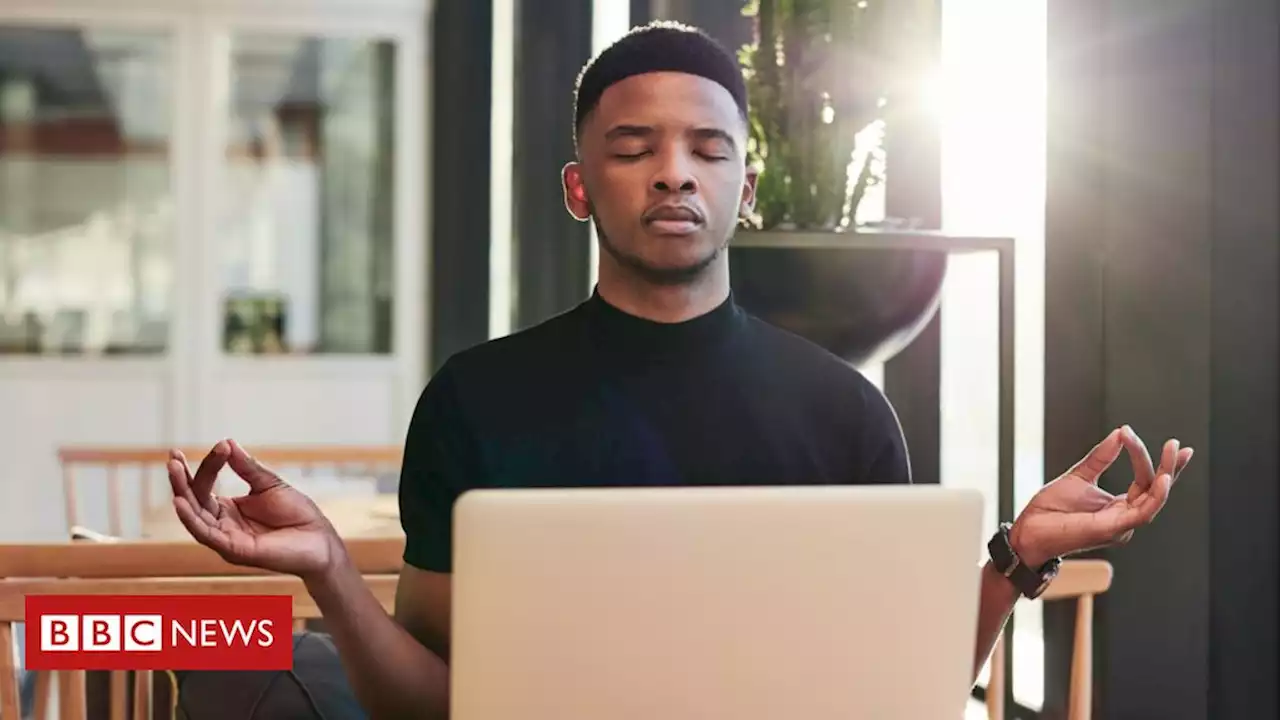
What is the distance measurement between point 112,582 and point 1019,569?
28.6 inches

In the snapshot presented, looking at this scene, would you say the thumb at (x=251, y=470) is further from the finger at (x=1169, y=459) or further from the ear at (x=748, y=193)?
the finger at (x=1169, y=459)

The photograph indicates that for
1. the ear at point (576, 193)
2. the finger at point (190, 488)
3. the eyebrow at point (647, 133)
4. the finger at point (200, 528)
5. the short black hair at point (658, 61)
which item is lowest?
the finger at point (200, 528)

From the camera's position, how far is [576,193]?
909 millimetres

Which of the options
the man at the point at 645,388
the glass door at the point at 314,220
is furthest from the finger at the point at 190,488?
the glass door at the point at 314,220

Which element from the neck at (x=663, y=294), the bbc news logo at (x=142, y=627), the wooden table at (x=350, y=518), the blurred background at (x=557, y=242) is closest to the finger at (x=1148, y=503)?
the neck at (x=663, y=294)

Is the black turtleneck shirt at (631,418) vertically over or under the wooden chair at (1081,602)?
over

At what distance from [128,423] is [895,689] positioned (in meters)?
3.89

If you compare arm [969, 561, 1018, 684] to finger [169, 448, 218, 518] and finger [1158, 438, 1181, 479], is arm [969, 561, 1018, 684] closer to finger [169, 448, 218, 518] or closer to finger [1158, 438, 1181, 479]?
finger [1158, 438, 1181, 479]

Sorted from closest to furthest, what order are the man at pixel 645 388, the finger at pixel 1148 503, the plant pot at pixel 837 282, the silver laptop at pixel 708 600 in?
the silver laptop at pixel 708 600 → the finger at pixel 1148 503 → the man at pixel 645 388 → the plant pot at pixel 837 282

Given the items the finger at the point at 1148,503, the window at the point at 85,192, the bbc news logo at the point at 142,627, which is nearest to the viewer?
the finger at the point at 1148,503

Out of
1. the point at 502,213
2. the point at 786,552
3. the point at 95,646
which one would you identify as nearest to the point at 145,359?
the point at 502,213

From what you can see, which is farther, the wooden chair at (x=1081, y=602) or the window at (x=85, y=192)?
the window at (x=85, y=192)

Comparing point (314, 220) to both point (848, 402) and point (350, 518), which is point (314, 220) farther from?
point (848, 402)

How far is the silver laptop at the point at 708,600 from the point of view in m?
0.64
